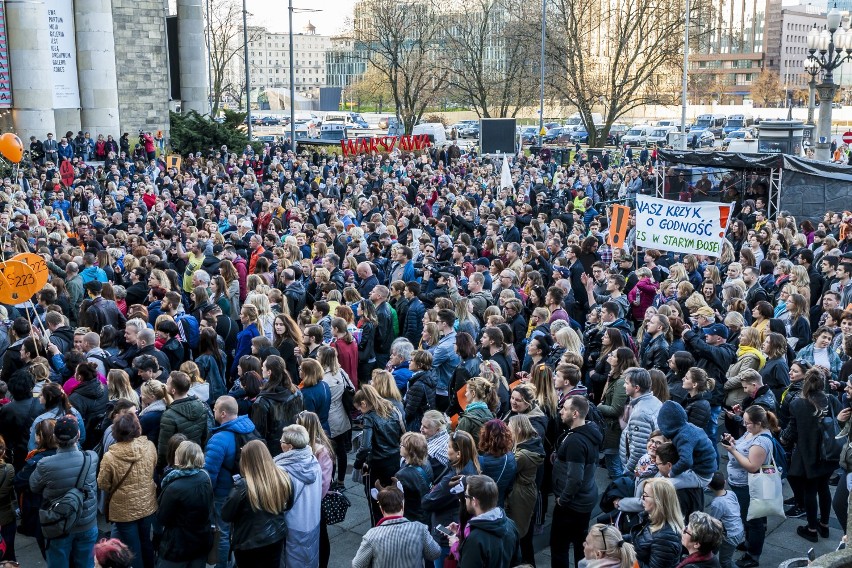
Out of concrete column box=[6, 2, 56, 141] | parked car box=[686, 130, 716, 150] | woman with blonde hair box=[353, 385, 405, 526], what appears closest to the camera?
woman with blonde hair box=[353, 385, 405, 526]

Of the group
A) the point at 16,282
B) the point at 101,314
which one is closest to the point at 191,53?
the point at 101,314

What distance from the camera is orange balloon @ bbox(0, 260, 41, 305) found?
342 inches

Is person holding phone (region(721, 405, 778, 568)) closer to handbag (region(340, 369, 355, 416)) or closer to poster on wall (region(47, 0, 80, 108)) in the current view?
handbag (region(340, 369, 355, 416))

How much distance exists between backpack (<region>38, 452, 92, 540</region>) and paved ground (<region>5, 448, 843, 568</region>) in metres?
1.32

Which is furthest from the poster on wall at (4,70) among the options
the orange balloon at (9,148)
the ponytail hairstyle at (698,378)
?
the ponytail hairstyle at (698,378)

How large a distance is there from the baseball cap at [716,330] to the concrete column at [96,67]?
3042 cm

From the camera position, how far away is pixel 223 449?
21.0ft

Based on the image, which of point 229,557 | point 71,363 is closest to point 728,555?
point 229,557

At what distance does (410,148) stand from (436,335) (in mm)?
25986

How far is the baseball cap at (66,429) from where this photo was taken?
6.06 metres

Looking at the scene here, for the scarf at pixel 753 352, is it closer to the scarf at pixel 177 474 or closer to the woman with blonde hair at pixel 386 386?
the woman with blonde hair at pixel 386 386

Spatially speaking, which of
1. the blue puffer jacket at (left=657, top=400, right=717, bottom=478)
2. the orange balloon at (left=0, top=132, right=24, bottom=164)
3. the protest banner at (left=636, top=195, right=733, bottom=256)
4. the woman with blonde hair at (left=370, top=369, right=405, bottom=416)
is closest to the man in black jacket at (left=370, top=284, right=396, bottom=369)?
the woman with blonde hair at (left=370, top=369, right=405, bottom=416)

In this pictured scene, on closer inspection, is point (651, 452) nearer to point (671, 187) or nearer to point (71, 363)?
point (71, 363)

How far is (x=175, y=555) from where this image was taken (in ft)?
19.5
